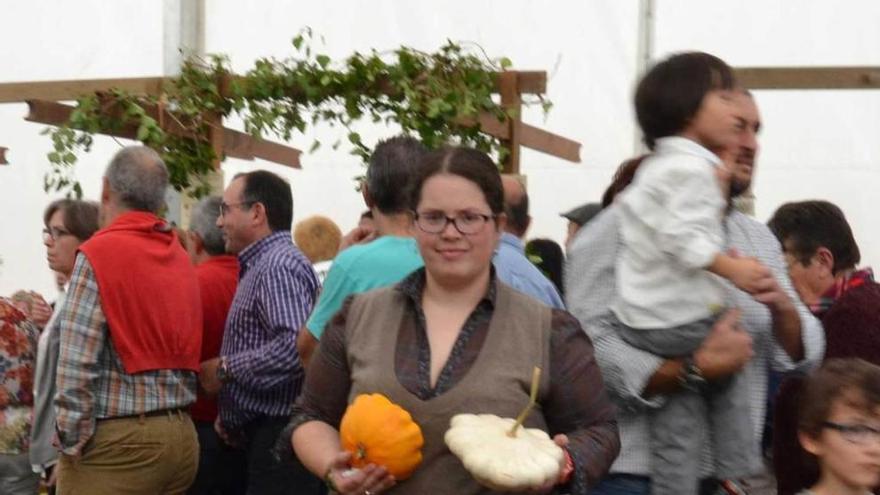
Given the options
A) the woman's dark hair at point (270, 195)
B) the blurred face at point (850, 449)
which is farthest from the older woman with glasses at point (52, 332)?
the blurred face at point (850, 449)

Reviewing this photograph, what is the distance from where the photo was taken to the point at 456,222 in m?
3.29

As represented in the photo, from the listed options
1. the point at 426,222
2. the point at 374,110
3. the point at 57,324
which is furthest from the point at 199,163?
the point at 426,222

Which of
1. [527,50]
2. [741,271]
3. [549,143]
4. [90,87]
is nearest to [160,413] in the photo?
[90,87]

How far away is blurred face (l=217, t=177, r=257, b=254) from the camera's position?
5.83 metres

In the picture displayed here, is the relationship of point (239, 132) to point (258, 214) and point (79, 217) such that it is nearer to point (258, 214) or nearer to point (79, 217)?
point (79, 217)

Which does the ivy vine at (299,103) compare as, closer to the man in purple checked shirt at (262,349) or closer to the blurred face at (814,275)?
the man in purple checked shirt at (262,349)

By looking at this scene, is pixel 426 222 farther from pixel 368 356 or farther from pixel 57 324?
pixel 57 324

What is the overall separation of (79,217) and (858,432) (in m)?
3.81

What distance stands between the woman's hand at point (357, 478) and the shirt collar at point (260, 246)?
102 inches

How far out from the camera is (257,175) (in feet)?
19.4

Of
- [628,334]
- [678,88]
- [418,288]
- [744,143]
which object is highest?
[678,88]

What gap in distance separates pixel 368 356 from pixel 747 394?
0.89m

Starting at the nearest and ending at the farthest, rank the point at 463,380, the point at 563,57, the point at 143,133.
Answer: the point at 463,380 → the point at 143,133 → the point at 563,57

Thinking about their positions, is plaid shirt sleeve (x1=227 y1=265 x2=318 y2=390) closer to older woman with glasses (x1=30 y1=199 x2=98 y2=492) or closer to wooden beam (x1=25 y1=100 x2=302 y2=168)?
older woman with glasses (x1=30 y1=199 x2=98 y2=492)
